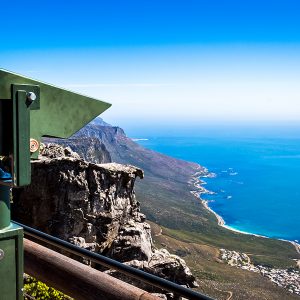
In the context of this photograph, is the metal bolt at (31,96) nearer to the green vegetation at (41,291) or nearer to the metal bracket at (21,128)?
the metal bracket at (21,128)

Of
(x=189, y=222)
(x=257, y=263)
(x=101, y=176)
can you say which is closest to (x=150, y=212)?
(x=189, y=222)

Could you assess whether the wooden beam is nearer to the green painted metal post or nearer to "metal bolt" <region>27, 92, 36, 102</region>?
the green painted metal post

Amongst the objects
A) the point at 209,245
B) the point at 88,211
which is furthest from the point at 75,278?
the point at 209,245

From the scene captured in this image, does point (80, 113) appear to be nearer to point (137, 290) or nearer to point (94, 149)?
point (137, 290)

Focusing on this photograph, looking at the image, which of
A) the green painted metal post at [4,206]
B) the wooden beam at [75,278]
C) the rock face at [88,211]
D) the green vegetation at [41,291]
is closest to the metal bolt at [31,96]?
the green painted metal post at [4,206]

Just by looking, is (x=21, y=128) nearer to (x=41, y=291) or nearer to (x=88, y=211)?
(x=41, y=291)

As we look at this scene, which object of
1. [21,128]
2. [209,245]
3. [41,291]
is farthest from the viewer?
[209,245]
